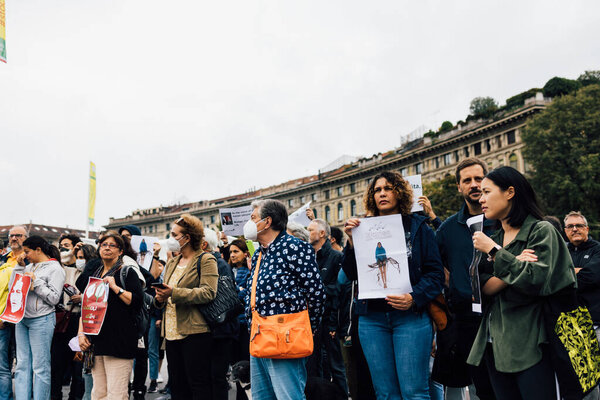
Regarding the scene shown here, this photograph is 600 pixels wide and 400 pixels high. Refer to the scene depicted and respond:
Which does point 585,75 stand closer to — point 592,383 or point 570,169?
point 570,169

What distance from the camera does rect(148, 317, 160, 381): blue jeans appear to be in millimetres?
8562

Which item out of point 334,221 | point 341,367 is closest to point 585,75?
point 334,221

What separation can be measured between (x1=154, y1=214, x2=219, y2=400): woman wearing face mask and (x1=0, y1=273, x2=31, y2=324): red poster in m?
1.99

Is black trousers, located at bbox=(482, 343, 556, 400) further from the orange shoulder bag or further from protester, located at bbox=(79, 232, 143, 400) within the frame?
protester, located at bbox=(79, 232, 143, 400)

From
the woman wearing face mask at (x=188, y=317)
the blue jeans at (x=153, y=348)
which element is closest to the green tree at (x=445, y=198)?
the blue jeans at (x=153, y=348)

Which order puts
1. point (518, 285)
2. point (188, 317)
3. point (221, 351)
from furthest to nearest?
1. point (221, 351)
2. point (188, 317)
3. point (518, 285)

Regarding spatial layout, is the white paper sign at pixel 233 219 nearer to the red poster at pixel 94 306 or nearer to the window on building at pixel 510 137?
the red poster at pixel 94 306

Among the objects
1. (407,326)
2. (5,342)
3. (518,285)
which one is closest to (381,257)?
(407,326)

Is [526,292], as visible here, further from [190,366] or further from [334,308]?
[334,308]

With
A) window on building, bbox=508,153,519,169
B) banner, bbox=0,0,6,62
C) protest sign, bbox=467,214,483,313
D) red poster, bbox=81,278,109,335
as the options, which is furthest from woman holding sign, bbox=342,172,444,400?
window on building, bbox=508,153,519,169

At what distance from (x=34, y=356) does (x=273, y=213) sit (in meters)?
3.90

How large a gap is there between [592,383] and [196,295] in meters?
3.54

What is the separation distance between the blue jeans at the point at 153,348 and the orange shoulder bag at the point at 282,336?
5094 millimetres

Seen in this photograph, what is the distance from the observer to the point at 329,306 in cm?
639
